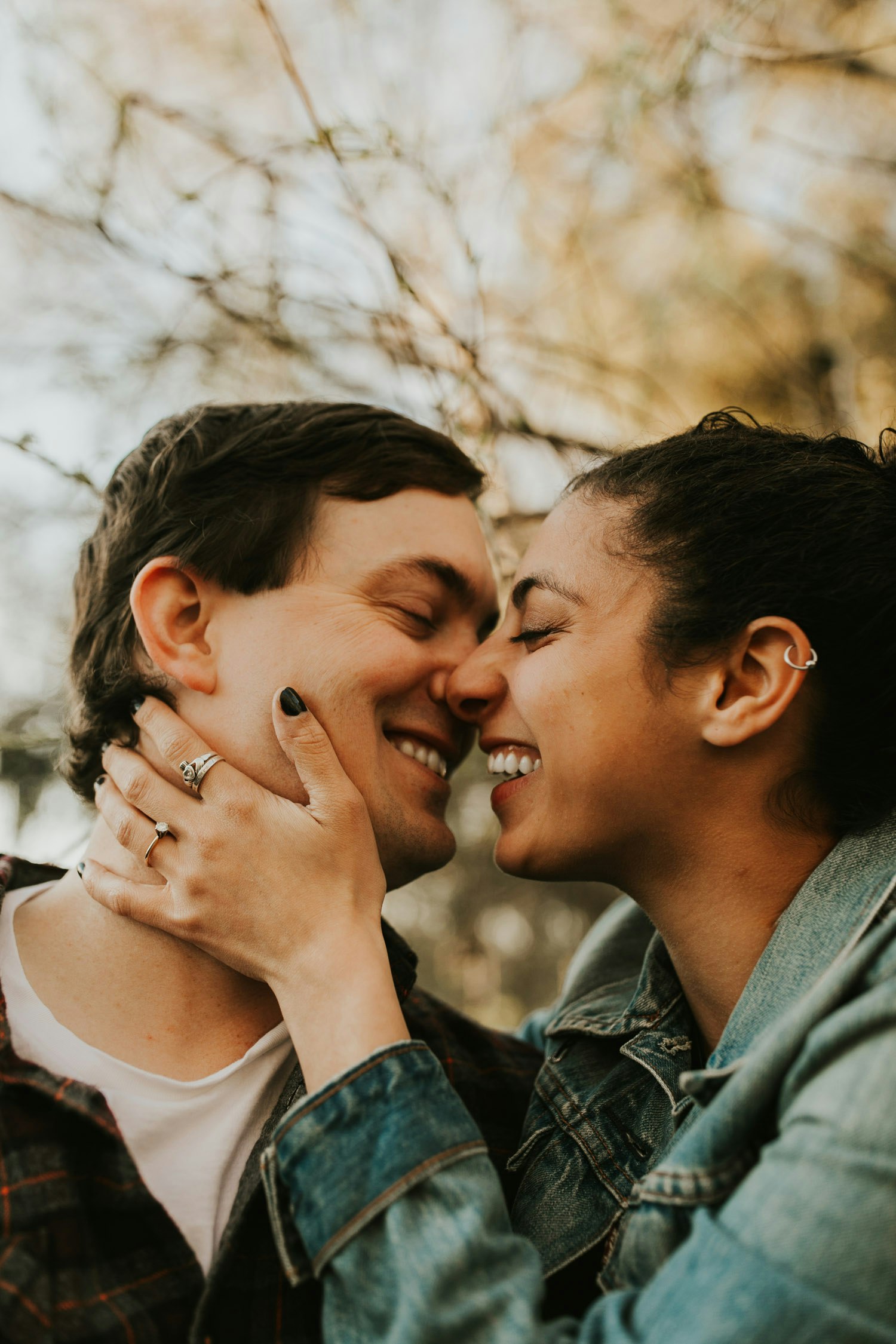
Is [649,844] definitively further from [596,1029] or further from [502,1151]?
[502,1151]

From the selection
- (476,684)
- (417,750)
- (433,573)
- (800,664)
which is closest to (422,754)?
(417,750)

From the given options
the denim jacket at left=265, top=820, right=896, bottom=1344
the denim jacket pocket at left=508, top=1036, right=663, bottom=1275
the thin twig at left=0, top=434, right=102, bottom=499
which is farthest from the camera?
the thin twig at left=0, top=434, right=102, bottom=499

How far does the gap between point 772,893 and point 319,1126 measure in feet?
3.16

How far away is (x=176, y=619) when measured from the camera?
218 centimetres

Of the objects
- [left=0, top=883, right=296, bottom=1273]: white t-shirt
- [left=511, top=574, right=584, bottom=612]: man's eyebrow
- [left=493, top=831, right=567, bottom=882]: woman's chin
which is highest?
[left=511, top=574, right=584, bottom=612]: man's eyebrow

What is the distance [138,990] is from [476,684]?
930 mm

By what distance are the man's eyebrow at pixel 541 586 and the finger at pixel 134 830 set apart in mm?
894

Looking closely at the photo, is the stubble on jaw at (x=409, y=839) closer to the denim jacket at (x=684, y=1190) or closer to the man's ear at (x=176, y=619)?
the man's ear at (x=176, y=619)

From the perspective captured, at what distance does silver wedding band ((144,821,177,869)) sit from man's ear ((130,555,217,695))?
31 centimetres

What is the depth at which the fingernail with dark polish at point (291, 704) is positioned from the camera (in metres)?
1.97

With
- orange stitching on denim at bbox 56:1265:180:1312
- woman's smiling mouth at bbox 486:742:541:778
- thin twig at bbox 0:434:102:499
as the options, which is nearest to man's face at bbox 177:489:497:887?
woman's smiling mouth at bbox 486:742:541:778

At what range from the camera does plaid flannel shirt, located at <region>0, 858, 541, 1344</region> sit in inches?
57.2

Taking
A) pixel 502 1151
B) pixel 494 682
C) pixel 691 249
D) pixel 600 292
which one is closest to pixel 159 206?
pixel 494 682

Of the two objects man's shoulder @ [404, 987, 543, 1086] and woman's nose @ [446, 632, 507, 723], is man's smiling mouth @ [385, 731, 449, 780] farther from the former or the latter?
man's shoulder @ [404, 987, 543, 1086]
